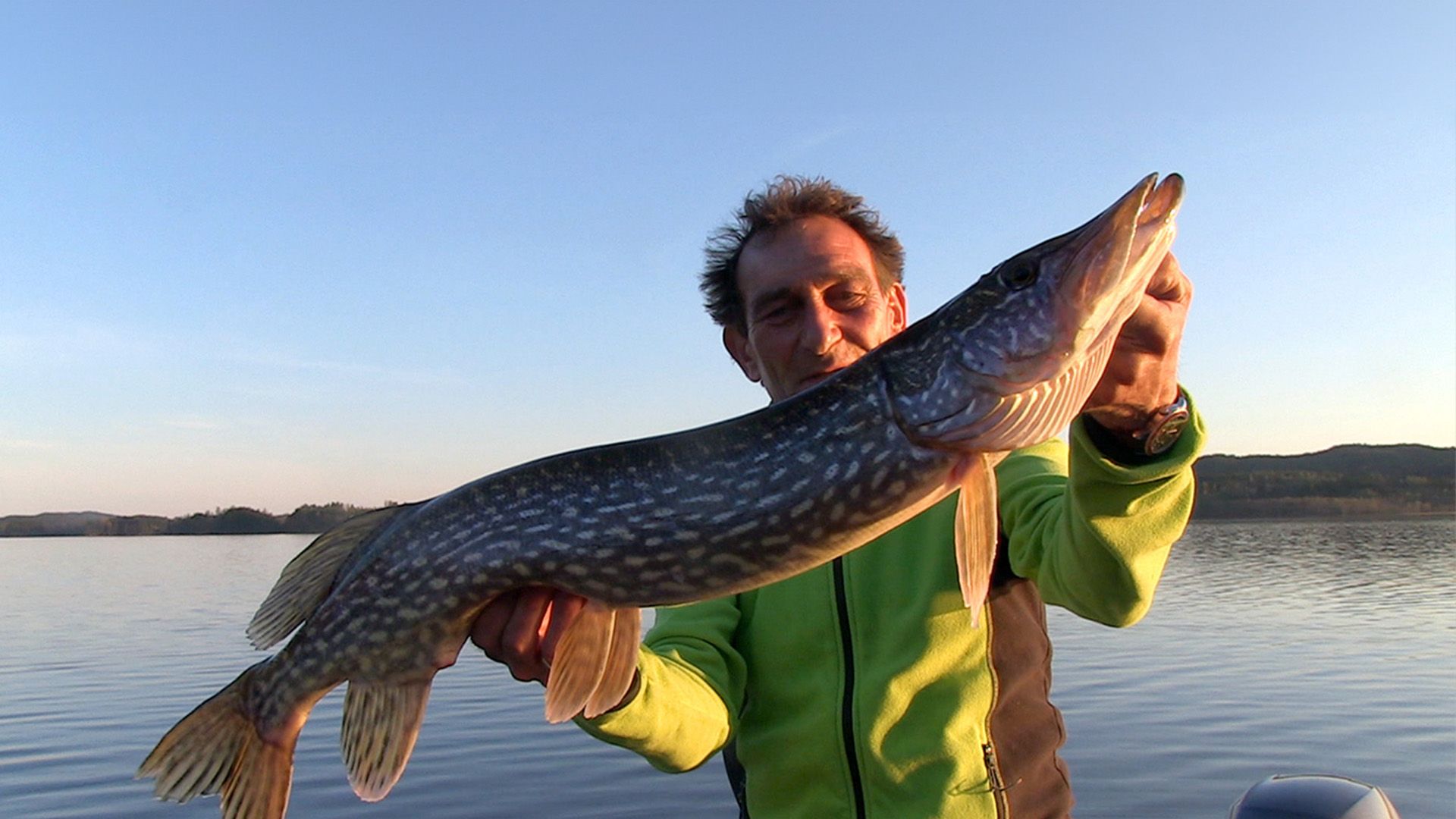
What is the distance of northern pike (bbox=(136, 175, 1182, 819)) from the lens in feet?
7.52

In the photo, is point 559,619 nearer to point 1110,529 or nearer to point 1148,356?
point 1110,529

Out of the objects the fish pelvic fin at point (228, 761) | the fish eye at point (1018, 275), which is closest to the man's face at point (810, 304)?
the fish eye at point (1018, 275)

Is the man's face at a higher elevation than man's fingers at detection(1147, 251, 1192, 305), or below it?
higher

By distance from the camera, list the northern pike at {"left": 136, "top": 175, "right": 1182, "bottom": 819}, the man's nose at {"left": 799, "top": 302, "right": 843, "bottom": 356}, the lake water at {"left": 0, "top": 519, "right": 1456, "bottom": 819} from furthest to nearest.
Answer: the lake water at {"left": 0, "top": 519, "right": 1456, "bottom": 819} → the man's nose at {"left": 799, "top": 302, "right": 843, "bottom": 356} → the northern pike at {"left": 136, "top": 175, "right": 1182, "bottom": 819}

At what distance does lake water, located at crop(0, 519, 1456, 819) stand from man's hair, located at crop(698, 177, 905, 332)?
5.78 metres

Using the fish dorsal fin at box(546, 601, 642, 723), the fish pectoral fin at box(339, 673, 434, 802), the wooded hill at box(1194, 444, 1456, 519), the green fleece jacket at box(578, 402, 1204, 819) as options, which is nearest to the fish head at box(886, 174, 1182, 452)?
the green fleece jacket at box(578, 402, 1204, 819)

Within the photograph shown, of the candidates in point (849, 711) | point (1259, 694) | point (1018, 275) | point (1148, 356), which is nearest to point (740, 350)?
point (849, 711)

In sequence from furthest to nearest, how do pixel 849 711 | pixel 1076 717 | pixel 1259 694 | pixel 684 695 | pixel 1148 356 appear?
pixel 1259 694, pixel 1076 717, pixel 684 695, pixel 849 711, pixel 1148 356

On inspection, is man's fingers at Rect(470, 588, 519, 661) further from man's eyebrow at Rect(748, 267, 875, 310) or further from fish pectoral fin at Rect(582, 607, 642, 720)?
man's eyebrow at Rect(748, 267, 875, 310)

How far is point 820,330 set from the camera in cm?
346

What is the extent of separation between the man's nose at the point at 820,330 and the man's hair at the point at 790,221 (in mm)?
389

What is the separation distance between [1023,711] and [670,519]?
116 centimetres

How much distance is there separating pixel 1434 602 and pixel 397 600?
22128 mm

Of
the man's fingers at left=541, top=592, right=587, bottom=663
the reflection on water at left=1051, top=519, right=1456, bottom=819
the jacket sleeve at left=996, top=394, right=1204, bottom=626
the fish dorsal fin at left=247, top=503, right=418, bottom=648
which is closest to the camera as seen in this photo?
the jacket sleeve at left=996, top=394, right=1204, bottom=626
